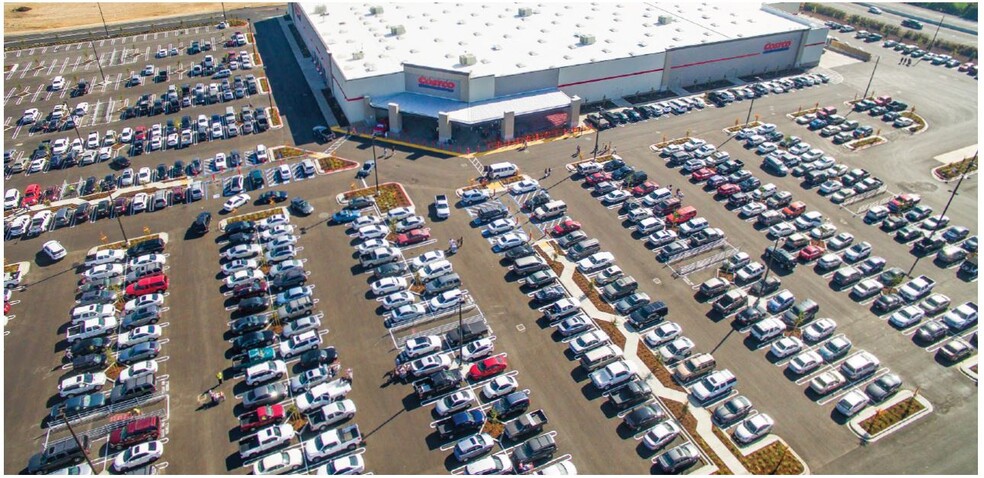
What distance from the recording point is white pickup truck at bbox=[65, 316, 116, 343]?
196 feet

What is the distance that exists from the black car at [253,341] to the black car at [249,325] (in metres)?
1.35

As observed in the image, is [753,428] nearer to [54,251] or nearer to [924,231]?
[924,231]

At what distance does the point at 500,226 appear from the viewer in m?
75.2

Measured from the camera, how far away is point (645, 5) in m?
132

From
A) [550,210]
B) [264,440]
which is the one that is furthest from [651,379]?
[264,440]

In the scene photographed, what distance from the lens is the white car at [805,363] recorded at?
56.3 metres

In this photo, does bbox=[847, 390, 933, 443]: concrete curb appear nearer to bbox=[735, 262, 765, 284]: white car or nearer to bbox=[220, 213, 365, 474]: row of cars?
bbox=[735, 262, 765, 284]: white car

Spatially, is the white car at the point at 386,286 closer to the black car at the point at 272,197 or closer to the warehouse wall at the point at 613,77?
the black car at the point at 272,197

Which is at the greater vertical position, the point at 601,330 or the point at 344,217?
the point at 344,217

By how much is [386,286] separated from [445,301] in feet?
22.0

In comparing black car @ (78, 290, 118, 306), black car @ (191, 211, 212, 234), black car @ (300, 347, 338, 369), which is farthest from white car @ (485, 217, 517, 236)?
black car @ (78, 290, 118, 306)

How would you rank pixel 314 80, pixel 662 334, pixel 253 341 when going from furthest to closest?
pixel 314 80, pixel 662 334, pixel 253 341

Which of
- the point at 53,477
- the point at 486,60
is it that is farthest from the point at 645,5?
the point at 53,477

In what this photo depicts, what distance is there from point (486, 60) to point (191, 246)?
179ft
